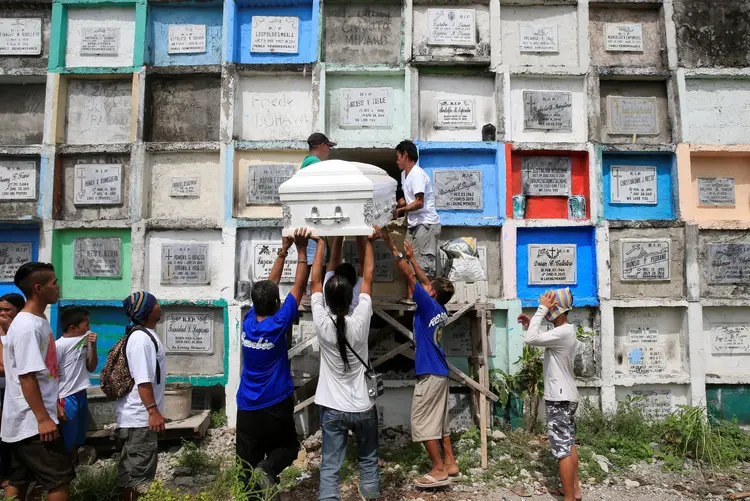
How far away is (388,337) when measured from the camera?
18.5ft

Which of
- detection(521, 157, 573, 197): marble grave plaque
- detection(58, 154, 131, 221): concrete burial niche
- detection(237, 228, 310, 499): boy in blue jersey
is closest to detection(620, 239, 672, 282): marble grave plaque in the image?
detection(521, 157, 573, 197): marble grave plaque

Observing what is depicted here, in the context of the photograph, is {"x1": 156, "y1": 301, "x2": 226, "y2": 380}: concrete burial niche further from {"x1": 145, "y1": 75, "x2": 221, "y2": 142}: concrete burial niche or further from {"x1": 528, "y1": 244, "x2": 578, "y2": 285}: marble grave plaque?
{"x1": 528, "y1": 244, "x2": 578, "y2": 285}: marble grave plaque

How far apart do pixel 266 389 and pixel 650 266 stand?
4518 mm

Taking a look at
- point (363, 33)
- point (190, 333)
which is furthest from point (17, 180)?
point (363, 33)

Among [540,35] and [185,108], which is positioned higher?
[540,35]

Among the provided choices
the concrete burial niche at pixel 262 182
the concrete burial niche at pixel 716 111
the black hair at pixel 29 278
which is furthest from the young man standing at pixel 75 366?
the concrete burial niche at pixel 716 111

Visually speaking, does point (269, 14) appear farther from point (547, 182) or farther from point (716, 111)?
point (716, 111)

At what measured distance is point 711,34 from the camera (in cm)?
Answer: 616

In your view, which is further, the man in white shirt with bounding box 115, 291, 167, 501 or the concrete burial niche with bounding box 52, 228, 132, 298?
the concrete burial niche with bounding box 52, 228, 132, 298

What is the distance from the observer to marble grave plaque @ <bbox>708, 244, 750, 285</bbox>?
19.5 feet

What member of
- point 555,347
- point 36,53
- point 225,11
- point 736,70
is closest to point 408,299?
point 555,347

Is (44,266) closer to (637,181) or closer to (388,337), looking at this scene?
(388,337)

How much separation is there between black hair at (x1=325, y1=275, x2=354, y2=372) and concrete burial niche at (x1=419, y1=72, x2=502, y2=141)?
3.11 m

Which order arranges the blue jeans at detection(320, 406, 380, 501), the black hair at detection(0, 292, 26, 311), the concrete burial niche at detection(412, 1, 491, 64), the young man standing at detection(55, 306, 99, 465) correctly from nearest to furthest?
1. the blue jeans at detection(320, 406, 380, 501)
2. the young man standing at detection(55, 306, 99, 465)
3. the black hair at detection(0, 292, 26, 311)
4. the concrete burial niche at detection(412, 1, 491, 64)
